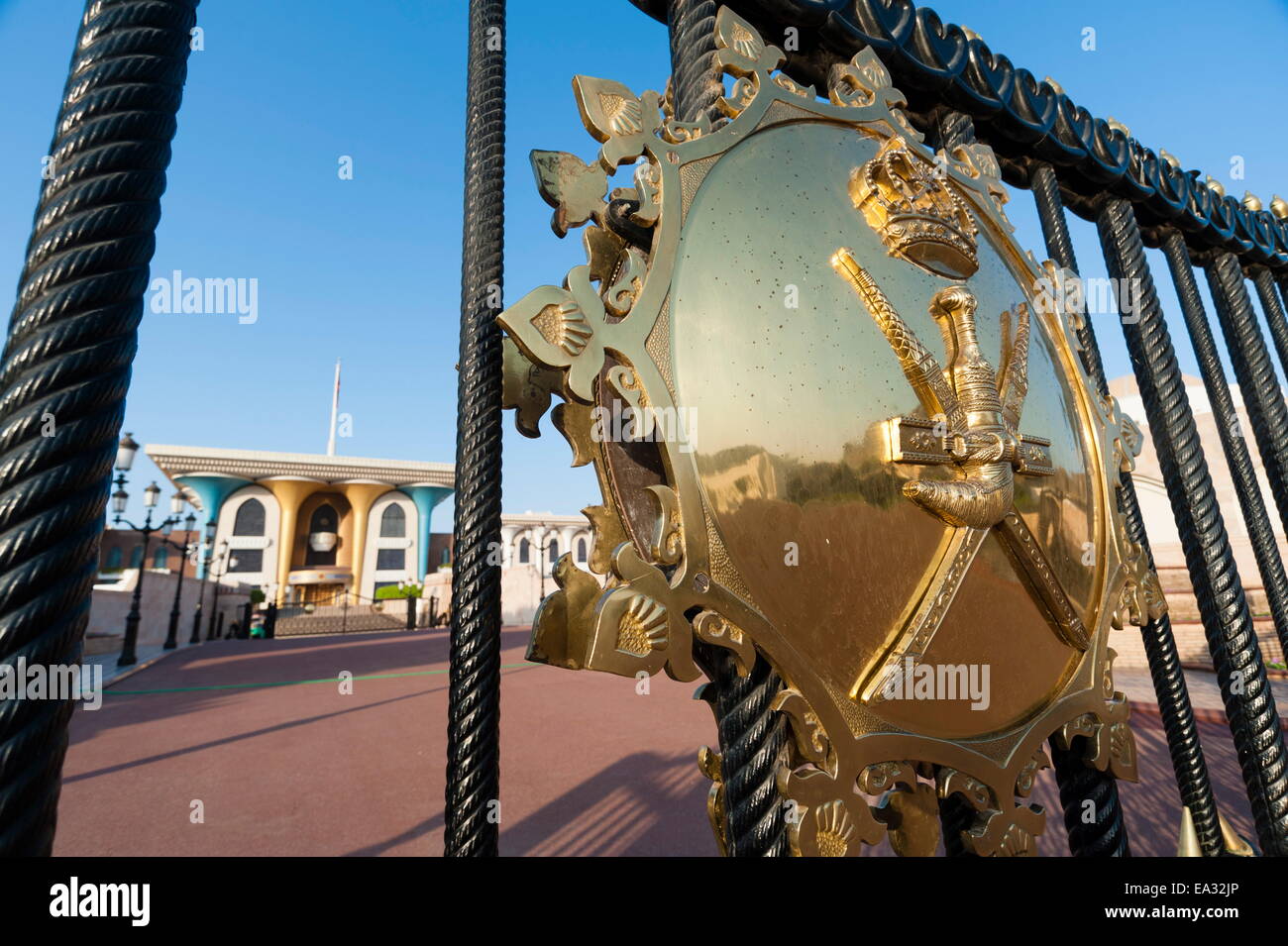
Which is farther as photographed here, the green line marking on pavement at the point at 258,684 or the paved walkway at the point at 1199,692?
the green line marking on pavement at the point at 258,684

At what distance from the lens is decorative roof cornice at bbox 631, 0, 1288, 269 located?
1.59 m

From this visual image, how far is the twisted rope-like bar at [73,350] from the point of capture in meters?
0.64

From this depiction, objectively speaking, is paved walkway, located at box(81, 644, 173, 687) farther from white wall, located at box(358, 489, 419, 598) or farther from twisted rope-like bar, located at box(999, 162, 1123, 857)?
white wall, located at box(358, 489, 419, 598)

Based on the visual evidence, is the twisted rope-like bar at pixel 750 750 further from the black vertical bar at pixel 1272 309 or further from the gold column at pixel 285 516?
the gold column at pixel 285 516

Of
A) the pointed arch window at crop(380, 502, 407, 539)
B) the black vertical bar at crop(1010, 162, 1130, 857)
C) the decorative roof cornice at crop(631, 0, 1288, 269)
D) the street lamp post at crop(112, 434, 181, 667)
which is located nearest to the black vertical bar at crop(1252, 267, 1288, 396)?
the decorative roof cornice at crop(631, 0, 1288, 269)

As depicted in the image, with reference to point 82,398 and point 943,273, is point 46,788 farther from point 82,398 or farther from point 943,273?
point 943,273

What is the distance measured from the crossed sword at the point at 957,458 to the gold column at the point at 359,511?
1297 inches

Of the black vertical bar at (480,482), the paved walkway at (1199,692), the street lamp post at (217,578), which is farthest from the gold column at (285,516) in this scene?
the black vertical bar at (480,482)

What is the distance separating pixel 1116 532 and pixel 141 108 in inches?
79.3

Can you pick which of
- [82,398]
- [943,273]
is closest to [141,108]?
[82,398]

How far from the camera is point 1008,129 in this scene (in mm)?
1956

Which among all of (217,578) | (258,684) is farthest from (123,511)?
(217,578)

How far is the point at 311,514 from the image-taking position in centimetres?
3189

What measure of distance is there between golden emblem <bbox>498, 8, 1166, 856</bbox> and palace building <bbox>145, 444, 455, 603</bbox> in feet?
106
